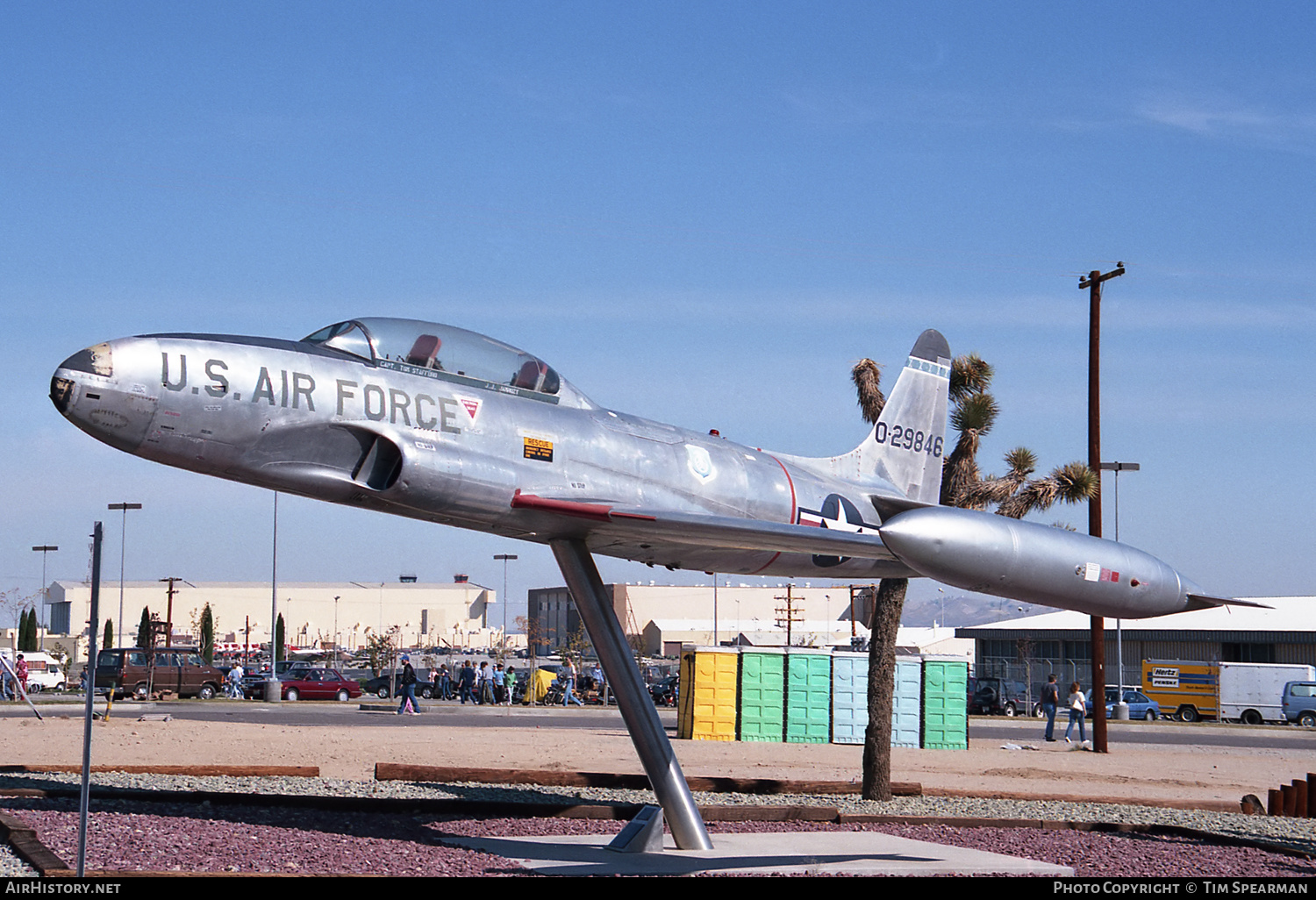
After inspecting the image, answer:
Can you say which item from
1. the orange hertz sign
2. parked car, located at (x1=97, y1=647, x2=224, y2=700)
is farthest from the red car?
the orange hertz sign

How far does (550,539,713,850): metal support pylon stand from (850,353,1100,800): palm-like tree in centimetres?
494

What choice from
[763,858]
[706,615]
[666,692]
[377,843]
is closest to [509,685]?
[666,692]

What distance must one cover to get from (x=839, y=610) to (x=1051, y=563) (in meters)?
142

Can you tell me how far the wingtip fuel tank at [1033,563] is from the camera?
35.3ft

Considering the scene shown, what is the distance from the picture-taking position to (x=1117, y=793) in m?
22.2

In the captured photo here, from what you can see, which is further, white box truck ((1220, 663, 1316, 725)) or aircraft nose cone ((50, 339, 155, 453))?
white box truck ((1220, 663, 1316, 725))

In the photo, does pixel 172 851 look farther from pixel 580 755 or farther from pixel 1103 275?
pixel 1103 275

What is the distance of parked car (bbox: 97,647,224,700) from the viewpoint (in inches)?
1998

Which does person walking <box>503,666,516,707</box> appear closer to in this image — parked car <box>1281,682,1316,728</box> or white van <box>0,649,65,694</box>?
white van <box>0,649,65,694</box>

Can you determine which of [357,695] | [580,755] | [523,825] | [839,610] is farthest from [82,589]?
[523,825]

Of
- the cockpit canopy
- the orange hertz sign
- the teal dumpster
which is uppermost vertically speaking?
the cockpit canopy

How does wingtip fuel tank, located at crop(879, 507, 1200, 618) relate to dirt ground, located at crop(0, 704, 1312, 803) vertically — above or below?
above

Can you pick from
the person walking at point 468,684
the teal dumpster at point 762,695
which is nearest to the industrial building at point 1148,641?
the person walking at point 468,684

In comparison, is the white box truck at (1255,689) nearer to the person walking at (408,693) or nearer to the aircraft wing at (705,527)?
the person walking at (408,693)
